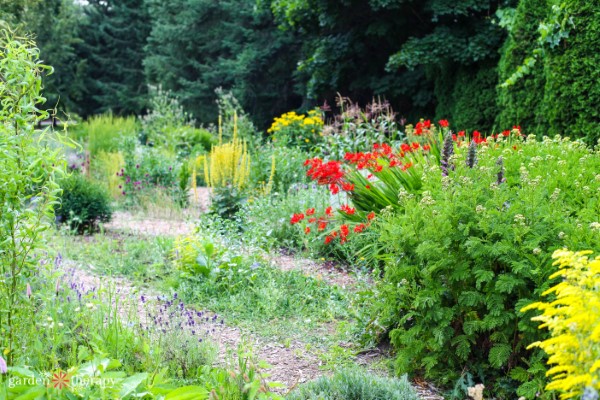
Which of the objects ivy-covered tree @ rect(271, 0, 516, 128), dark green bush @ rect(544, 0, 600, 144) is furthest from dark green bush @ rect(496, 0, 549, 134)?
ivy-covered tree @ rect(271, 0, 516, 128)

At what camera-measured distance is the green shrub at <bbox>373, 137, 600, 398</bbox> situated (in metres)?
2.87

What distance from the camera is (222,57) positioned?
848 inches

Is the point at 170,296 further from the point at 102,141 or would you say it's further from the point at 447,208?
the point at 102,141

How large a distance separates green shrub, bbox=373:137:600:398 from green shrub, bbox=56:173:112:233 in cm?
474

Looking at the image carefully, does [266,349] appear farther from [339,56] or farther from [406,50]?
[339,56]

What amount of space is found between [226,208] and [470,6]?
325 inches

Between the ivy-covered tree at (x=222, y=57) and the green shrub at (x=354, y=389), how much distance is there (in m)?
16.8

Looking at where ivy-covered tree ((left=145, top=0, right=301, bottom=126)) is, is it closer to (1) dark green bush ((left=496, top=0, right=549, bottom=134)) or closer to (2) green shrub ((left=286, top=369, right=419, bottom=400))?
(1) dark green bush ((left=496, top=0, right=549, bottom=134))

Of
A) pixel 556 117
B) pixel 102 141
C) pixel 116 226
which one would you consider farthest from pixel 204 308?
pixel 102 141

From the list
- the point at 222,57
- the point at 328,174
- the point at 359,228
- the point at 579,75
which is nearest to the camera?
the point at 359,228

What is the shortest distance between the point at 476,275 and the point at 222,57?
1976 centimetres

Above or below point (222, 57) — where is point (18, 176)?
below

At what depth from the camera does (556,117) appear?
701 cm

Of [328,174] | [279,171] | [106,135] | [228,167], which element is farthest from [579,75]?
[106,135]
